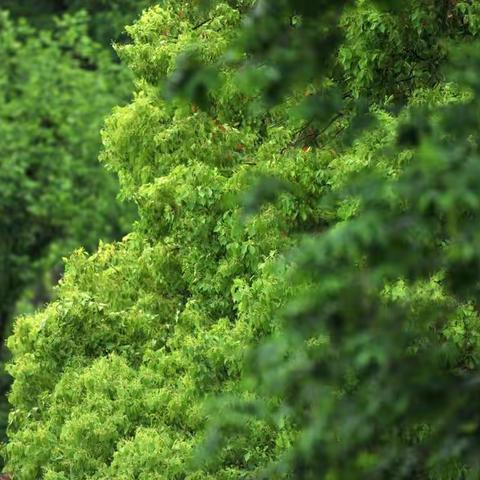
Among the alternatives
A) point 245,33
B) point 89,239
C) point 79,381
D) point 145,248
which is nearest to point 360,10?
point 145,248

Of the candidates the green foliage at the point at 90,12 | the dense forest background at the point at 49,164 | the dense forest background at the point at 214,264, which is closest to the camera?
the dense forest background at the point at 214,264

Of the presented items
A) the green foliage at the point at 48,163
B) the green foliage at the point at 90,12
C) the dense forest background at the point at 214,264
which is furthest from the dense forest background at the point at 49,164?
the dense forest background at the point at 214,264

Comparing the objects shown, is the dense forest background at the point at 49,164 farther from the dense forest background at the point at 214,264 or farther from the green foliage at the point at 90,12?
the dense forest background at the point at 214,264

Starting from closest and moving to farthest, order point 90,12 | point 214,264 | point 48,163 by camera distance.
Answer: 1. point 214,264
2. point 48,163
3. point 90,12

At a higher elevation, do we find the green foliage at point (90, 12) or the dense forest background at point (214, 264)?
the dense forest background at point (214, 264)

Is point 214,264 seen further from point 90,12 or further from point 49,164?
point 90,12

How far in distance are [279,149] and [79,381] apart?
2738mm

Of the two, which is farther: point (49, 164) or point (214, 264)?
point (49, 164)

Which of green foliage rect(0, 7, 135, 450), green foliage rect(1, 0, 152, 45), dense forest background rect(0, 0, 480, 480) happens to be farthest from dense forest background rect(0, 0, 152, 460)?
dense forest background rect(0, 0, 480, 480)

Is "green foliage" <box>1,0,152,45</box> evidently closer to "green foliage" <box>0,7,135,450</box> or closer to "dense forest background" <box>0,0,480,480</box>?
"green foliage" <box>0,7,135,450</box>

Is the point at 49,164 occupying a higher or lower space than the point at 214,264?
lower

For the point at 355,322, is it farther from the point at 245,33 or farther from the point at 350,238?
the point at 245,33

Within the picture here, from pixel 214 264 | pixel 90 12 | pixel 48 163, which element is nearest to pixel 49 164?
pixel 48 163

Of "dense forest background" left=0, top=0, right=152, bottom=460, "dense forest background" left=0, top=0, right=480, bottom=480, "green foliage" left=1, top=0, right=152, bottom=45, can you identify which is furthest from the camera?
"green foliage" left=1, top=0, right=152, bottom=45
